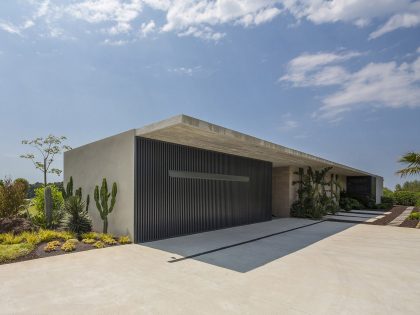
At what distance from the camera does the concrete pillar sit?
47.2 feet

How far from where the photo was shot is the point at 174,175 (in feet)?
27.2

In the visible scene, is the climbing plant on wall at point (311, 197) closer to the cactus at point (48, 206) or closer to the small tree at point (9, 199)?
the cactus at point (48, 206)

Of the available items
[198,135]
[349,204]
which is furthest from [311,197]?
[198,135]

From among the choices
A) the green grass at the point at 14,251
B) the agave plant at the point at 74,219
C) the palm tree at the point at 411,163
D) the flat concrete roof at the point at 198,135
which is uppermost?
the flat concrete roof at the point at 198,135

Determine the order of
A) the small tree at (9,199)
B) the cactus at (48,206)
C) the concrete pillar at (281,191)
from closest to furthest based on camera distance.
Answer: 1. the cactus at (48,206)
2. the small tree at (9,199)
3. the concrete pillar at (281,191)

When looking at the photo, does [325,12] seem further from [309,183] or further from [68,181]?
[68,181]

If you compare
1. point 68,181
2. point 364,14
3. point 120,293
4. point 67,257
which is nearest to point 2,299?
point 120,293

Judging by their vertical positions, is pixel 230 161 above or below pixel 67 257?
above

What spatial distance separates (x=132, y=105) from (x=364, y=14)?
27.7 ft

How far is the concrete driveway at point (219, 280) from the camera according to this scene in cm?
336

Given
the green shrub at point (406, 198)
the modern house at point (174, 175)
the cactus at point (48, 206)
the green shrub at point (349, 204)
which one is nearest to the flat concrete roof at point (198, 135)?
the modern house at point (174, 175)

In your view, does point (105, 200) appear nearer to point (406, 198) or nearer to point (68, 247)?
point (68, 247)

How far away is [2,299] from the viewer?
3.55m

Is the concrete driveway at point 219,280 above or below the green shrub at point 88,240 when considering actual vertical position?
above
